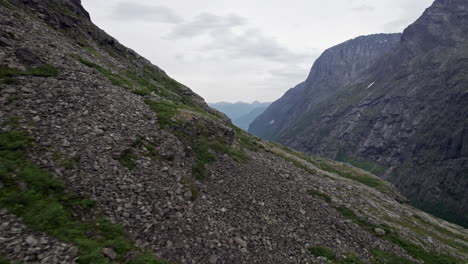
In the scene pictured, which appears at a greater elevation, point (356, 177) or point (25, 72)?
point (25, 72)

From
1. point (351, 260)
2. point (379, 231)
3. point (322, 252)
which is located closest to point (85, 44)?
point (322, 252)

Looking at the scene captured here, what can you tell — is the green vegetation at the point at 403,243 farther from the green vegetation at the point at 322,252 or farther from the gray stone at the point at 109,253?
the gray stone at the point at 109,253

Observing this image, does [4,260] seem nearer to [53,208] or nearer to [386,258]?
[53,208]

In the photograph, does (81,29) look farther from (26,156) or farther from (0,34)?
(26,156)

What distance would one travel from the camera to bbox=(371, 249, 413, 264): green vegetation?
19.6 meters

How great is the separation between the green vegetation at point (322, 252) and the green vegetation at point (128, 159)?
1491 centimetres

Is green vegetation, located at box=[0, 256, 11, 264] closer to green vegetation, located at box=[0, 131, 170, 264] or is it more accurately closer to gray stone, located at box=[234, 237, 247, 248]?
green vegetation, located at box=[0, 131, 170, 264]

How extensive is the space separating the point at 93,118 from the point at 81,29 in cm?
3904

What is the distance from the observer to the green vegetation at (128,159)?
16.5m

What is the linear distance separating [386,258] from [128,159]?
23.5m

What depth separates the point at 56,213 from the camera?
11062mm

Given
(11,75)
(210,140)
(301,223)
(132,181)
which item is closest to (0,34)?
(11,75)

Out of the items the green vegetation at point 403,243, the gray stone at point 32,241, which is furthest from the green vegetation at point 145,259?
the green vegetation at point 403,243

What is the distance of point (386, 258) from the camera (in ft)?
65.7
